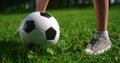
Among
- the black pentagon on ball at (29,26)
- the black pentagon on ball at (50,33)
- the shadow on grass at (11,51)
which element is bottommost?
the shadow on grass at (11,51)

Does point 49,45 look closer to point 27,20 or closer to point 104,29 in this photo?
point 27,20

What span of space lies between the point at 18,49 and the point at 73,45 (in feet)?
3.00

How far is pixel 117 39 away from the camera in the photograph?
238 inches

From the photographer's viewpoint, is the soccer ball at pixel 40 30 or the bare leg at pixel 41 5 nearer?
the soccer ball at pixel 40 30

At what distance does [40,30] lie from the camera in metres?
4.80

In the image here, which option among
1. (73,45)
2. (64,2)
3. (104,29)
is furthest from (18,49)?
(64,2)

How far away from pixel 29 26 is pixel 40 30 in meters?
0.19

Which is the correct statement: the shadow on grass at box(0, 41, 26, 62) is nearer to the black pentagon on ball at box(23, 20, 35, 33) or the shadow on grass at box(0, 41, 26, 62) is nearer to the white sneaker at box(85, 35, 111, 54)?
the black pentagon on ball at box(23, 20, 35, 33)

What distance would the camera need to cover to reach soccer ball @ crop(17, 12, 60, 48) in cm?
480

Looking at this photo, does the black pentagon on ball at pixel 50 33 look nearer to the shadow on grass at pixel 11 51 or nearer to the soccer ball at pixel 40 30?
the soccer ball at pixel 40 30

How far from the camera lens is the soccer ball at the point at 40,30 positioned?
189 inches

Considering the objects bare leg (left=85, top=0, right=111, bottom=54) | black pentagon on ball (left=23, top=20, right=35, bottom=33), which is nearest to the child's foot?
bare leg (left=85, top=0, right=111, bottom=54)

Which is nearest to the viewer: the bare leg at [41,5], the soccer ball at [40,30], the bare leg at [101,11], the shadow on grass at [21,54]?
the shadow on grass at [21,54]

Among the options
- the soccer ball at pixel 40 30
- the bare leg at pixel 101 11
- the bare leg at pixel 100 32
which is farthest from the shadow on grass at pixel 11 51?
the bare leg at pixel 101 11
